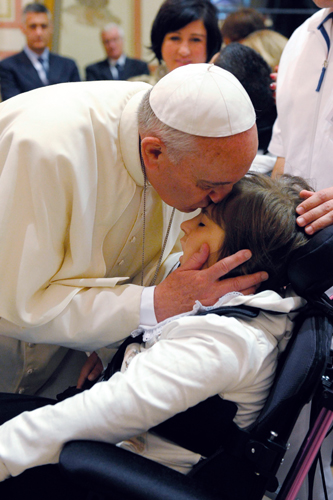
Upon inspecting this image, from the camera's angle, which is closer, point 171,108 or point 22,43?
point 171,108

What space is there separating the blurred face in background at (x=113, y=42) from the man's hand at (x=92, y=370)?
5598 mm

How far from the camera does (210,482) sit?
132 cm

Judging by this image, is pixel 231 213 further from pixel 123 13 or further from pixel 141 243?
pixel 123 13

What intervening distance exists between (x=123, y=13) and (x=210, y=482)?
7.13 m

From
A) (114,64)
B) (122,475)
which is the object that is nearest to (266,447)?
(122,475)

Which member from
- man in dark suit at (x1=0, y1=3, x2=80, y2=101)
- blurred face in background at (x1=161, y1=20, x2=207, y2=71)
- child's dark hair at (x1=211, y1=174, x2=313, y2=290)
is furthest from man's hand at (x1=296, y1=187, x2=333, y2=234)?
man in dark suit at (x1=0, y1=3, x2=80, y2=101)

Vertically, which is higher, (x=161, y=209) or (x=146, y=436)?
(x=161, y=209)

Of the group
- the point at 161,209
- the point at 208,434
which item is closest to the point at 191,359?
the point at 208,434

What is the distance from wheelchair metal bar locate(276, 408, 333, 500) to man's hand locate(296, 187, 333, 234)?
1.54ft

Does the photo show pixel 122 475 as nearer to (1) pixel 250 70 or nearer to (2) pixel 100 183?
(2) pixel 100 183

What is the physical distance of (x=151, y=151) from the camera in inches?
62.1

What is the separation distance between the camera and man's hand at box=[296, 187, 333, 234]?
4.64 ft

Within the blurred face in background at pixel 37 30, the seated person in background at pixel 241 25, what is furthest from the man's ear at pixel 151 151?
the blurred face in background at pixel 37 30

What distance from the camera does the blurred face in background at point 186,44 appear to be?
10.9ft
